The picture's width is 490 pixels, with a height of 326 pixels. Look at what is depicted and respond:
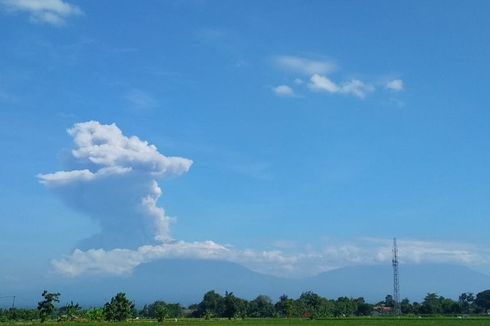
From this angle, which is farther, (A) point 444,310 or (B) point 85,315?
(A) point 444,310

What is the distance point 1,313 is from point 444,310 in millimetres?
75631

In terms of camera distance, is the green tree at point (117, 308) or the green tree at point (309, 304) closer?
the green tree at point (117, 308)

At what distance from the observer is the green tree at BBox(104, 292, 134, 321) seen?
2709 inches

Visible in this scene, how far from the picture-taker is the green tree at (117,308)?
68812mm

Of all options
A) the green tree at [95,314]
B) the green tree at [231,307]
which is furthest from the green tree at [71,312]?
the green tree at [231,307]

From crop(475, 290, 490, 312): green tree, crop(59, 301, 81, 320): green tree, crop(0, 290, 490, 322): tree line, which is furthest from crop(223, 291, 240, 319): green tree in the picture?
crop(475, 290, 490, 312): green tree

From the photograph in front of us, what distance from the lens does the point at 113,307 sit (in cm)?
6881

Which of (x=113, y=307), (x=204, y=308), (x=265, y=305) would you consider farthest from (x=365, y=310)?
(x=113, y=307)

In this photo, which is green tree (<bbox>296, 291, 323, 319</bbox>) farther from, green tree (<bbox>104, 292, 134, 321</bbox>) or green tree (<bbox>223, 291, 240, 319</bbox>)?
green tree (<bbox>104, 292, 134, 321</bbox>)

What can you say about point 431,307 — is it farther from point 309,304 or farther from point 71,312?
point 71,312

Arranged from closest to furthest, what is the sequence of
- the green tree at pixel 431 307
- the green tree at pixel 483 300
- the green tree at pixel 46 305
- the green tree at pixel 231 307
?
1. the green tree at pixel 46 305
2. the green tree at pixel 231 307
3. the green tree at pixel 431 307
4. the green tree at pixel 483 300

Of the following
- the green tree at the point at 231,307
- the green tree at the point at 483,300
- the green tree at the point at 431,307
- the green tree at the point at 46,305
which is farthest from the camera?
the green tree at the point at 483,300

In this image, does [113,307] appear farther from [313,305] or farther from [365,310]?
[365,310]

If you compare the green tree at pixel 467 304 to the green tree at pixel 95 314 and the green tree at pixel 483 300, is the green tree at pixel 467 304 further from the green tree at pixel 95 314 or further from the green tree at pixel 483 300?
the green tree at pixel 95 314
